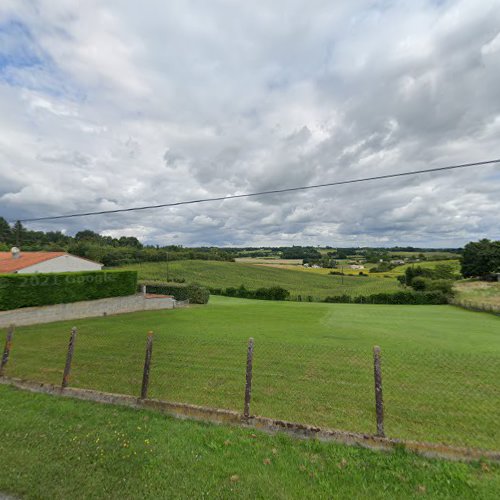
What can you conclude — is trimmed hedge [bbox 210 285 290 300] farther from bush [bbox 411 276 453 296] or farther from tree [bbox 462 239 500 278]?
tree [bbox 462 239 500 278]

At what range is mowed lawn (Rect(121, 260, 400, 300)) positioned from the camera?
178 ft

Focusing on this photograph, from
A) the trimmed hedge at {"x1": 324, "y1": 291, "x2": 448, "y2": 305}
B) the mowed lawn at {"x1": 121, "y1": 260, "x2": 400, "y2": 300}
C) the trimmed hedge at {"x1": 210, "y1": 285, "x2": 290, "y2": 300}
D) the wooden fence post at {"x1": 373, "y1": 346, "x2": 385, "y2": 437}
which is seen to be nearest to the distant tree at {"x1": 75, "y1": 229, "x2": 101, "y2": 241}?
the mowed lawn at {"x1": 121, "y1": 260, "x2": 400, "y2": 300}

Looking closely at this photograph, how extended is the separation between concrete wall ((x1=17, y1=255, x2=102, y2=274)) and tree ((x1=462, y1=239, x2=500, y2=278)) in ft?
229

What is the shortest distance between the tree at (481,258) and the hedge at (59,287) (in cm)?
6761

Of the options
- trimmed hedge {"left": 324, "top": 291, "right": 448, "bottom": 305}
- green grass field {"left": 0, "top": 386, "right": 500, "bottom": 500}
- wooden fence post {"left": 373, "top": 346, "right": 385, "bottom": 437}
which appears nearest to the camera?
green grass field {"left": 0, "top": 386, "right": 500, "bottom": 500}

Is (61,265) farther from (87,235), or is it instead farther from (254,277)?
(87,235)

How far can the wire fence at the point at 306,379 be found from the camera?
5160 millimetres

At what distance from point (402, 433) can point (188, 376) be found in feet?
15.6

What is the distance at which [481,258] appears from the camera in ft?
206

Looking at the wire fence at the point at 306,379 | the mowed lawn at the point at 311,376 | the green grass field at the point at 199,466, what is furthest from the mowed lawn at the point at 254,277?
the green grass field at the point at 199,466

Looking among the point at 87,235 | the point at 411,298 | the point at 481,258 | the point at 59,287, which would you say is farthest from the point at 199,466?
the point at 87,235

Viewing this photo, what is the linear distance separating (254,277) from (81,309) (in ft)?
144

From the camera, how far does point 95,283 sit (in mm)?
22750

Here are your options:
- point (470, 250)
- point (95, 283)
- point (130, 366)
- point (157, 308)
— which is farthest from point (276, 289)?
point (470, 250)
